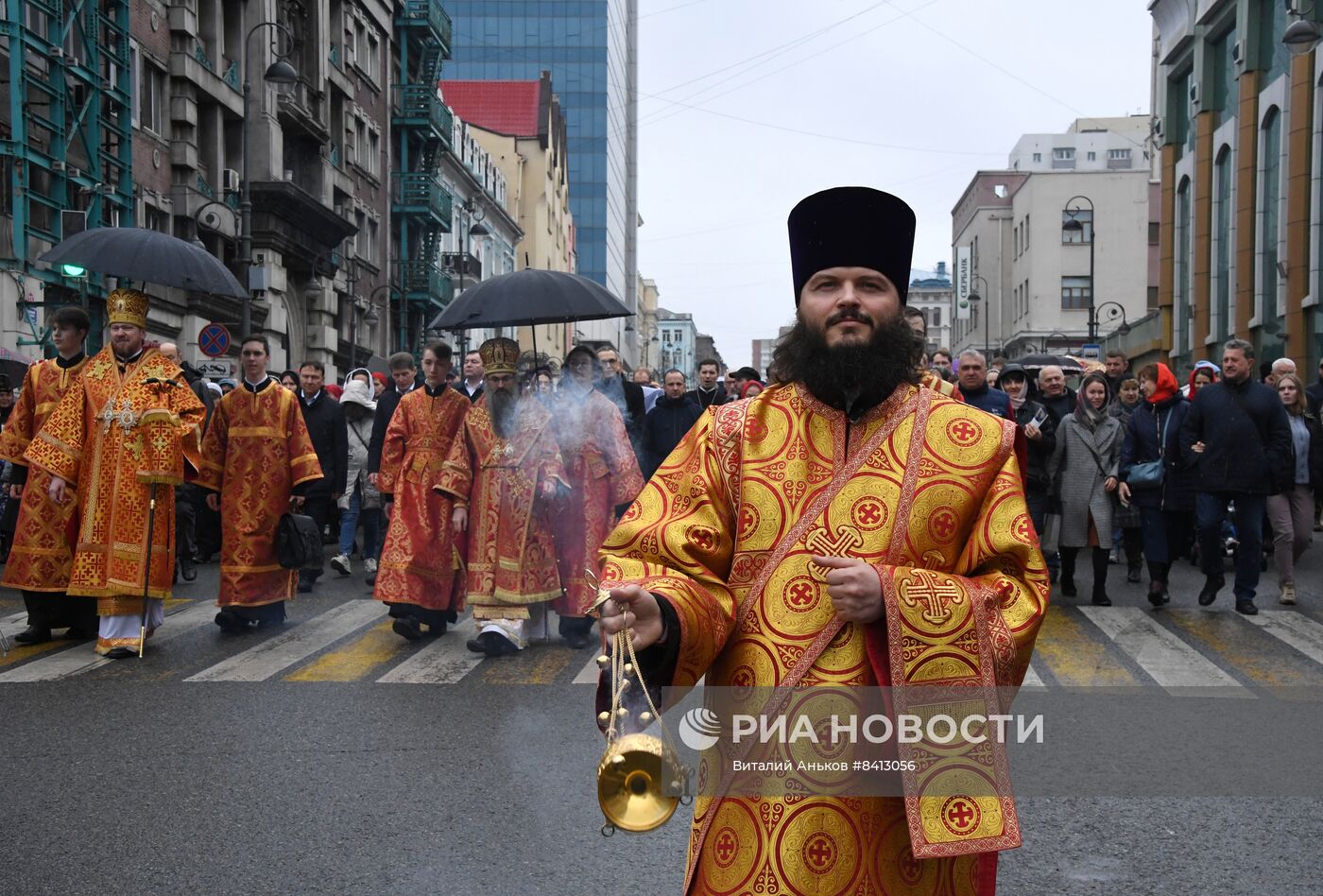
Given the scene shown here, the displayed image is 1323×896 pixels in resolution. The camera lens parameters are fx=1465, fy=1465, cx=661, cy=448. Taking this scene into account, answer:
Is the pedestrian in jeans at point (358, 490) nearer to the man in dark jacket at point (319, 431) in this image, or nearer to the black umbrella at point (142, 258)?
the man in dark jacket at point (319, 431)

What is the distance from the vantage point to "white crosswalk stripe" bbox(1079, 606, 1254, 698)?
7934mm

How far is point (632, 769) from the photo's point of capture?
97.5 inches

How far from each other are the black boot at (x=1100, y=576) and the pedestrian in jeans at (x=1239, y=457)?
709 millimetres

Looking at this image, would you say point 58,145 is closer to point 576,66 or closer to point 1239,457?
point 1239,457

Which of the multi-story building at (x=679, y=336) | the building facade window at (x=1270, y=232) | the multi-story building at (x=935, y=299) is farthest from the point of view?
the multi-story building at (x=679, y=336)

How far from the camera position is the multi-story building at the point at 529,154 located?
7556 cm

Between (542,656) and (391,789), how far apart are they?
3506mm

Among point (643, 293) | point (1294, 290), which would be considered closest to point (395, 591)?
point (1294, 290)

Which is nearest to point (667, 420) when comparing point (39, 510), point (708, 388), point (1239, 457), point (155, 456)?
point (708, 388)

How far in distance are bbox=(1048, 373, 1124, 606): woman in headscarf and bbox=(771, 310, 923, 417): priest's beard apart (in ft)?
29.1

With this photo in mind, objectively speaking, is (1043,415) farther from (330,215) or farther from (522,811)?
(330,215)

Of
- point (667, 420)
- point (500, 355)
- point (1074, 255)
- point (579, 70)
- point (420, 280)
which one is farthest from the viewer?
point (579, 70)

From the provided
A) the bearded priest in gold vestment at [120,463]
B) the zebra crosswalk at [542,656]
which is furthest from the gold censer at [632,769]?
the bearded priest in gold vestment at [120,463]

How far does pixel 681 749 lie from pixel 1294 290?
95.3 feet
